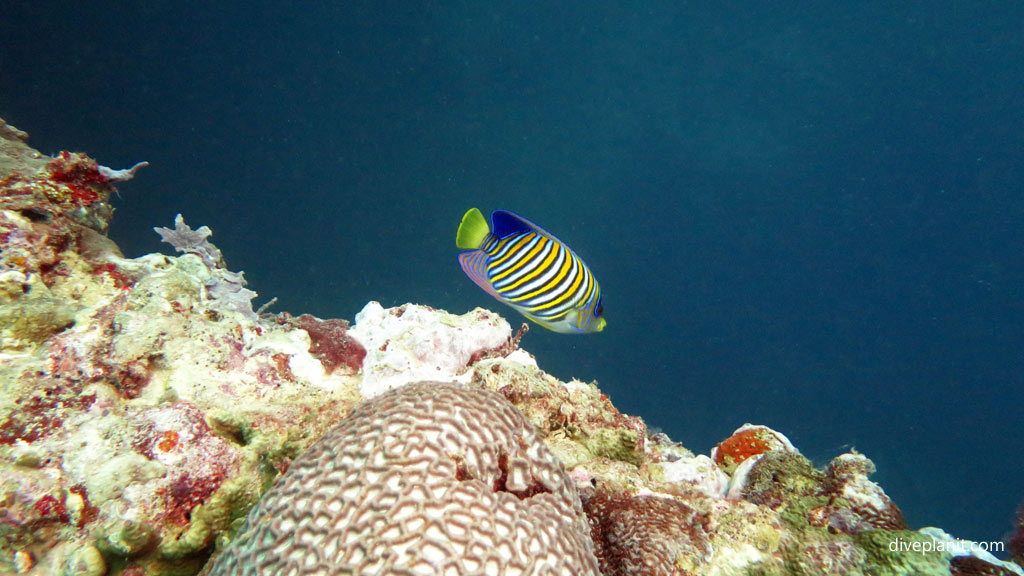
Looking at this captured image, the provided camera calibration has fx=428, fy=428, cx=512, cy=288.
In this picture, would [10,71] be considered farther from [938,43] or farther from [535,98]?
[938,43]

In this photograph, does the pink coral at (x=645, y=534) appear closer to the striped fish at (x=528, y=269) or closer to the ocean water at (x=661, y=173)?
the striped fish at (x=528, y=269)

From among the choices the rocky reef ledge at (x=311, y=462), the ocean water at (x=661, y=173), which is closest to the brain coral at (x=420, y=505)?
the rocky reef ledge at (x=311, y=462)

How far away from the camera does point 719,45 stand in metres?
53.2

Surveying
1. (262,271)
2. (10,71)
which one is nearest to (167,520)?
(262,271)

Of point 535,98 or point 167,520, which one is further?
point 535,98

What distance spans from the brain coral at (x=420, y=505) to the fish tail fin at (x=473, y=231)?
0.79 metres

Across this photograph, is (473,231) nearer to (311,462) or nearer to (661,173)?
(311,462)

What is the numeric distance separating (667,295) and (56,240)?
54.7 m

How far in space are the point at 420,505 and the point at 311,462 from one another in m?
0.56

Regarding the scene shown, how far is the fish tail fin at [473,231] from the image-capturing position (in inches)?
82.4

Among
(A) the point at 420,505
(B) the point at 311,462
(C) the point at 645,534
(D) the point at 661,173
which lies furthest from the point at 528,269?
(D) the point at 661,173

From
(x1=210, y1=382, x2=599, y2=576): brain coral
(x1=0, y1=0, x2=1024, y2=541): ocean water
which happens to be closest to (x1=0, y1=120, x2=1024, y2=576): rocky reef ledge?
(x1=210, y1=382, x2=599, y2=576): brain coral

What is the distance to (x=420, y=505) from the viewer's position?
169cm

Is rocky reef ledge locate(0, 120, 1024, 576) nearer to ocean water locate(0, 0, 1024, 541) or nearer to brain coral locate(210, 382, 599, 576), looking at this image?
brain coral locate(210, 382, 599, 576)
